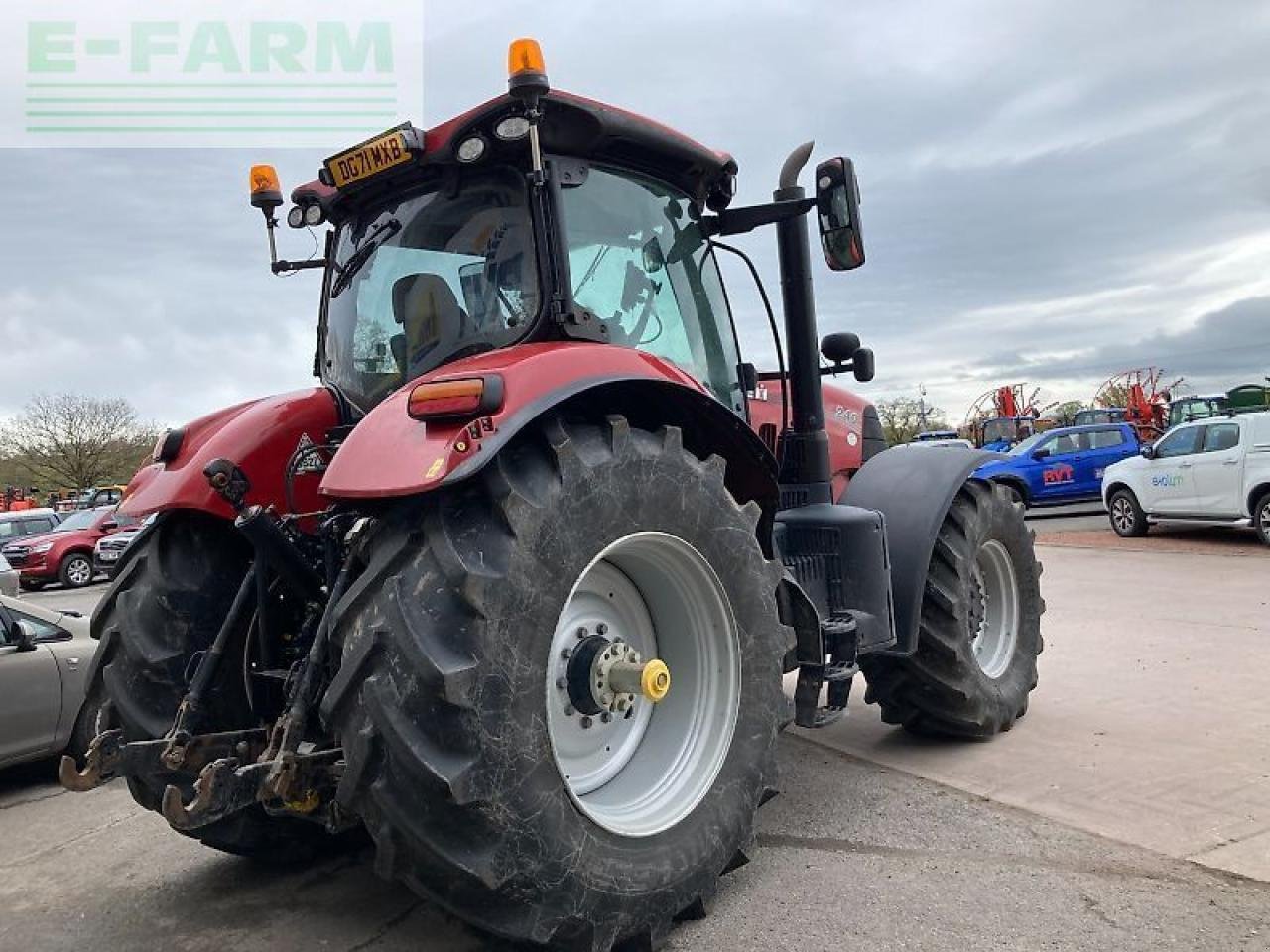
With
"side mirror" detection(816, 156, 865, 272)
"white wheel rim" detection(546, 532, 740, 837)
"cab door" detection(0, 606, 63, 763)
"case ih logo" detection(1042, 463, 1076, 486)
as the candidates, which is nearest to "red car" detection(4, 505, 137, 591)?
"cab door" detection(0, 606, 63, 763)

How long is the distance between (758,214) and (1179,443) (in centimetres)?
1218

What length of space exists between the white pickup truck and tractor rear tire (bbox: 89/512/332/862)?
12.9m

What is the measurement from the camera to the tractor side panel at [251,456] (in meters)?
3.28

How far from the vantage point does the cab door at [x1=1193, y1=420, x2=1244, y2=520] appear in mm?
12938

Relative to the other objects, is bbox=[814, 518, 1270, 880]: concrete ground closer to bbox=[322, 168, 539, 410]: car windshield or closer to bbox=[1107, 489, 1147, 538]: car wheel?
bbox=[322, 168, 539, 410]: car windshield

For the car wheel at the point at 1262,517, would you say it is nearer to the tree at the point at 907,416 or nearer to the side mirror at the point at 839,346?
the side mirror at the point at 839,346

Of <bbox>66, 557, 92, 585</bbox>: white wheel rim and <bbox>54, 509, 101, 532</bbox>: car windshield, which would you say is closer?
<bbox>66, 557, 92, 585</bbox>: white wheel rim

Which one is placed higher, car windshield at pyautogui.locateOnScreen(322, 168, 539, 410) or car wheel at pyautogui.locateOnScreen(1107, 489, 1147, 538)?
car windshield at pyautogui.locateOnScreen(322, 168, 539, 410)

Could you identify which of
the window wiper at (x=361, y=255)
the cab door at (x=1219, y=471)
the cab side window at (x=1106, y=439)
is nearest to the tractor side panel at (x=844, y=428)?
the window wiper at (x=361, y=255)

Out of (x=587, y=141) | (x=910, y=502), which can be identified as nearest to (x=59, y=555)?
(x=910, y=502)

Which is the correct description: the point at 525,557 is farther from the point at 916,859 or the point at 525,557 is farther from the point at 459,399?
the point at 916,859

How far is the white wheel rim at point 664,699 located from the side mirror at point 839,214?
5.39ft

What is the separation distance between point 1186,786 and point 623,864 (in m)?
2.57

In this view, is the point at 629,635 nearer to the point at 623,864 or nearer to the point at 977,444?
the point at 623,864
